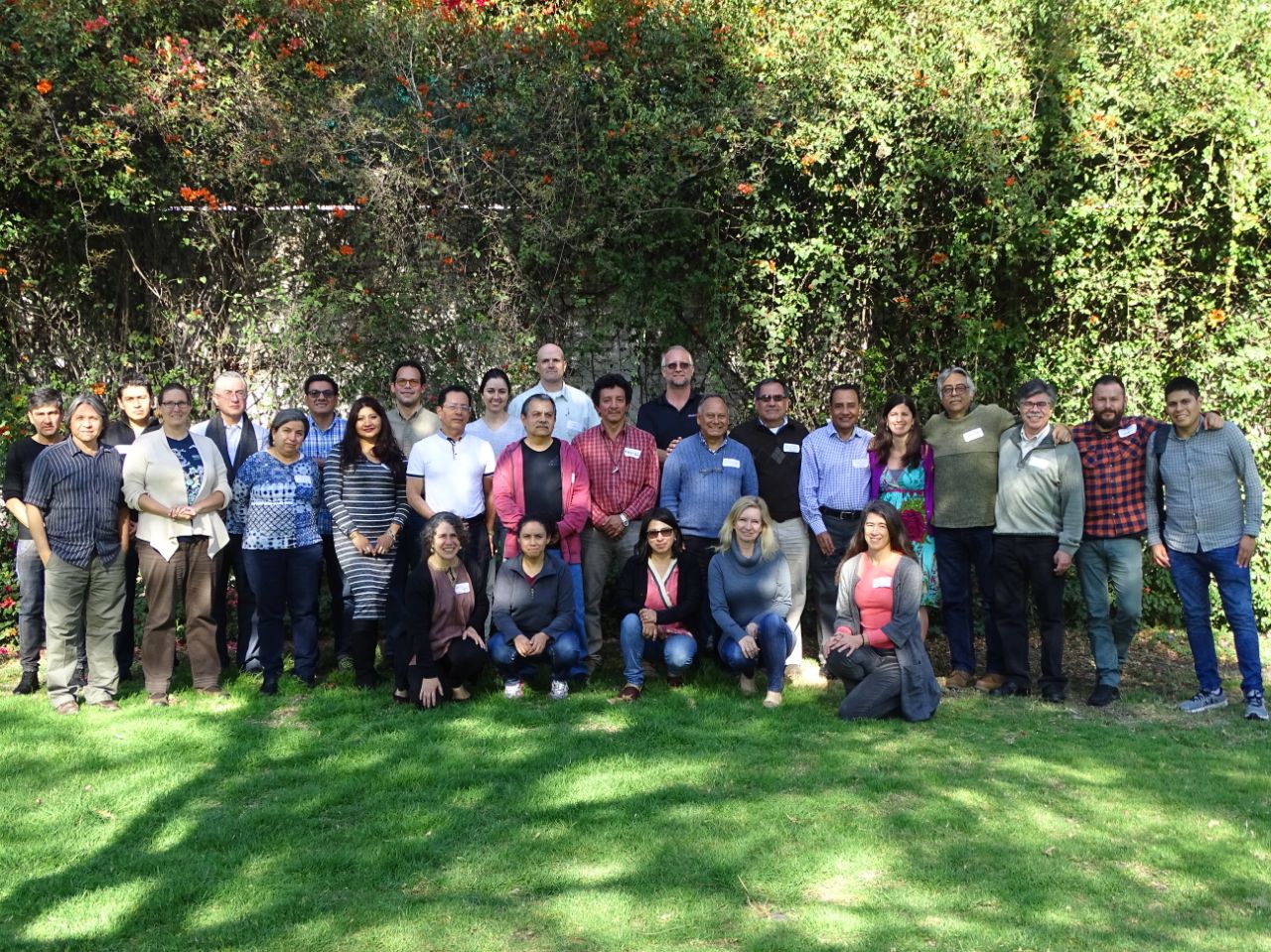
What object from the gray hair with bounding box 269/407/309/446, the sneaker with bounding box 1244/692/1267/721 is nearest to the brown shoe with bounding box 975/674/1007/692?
the sneaker with bounding box 1244/692/1267/721

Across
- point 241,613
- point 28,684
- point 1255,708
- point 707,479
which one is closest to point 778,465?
point 707,479

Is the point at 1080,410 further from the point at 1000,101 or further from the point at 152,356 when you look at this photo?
the point at 152,356

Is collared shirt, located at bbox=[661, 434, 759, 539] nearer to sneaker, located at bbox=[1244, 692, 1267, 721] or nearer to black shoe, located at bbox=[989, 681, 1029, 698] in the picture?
black shoe, located at bbox=[989, 681, 1029, 698]

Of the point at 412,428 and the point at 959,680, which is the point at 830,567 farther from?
the point at 412,428

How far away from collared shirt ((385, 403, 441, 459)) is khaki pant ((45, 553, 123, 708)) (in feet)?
5.71

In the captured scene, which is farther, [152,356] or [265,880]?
[152,356]

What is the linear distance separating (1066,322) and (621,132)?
11.2 feet

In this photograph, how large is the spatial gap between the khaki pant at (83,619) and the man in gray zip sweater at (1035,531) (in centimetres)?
494

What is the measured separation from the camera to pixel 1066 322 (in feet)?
27.1

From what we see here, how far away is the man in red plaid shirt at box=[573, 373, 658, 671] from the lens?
703 centimetres

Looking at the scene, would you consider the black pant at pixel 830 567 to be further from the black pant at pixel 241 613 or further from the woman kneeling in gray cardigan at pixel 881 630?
the black pant at pixel 241 613

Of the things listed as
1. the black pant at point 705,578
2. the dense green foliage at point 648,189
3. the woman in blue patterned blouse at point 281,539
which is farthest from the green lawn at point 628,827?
the dense green foliage at point 648,189

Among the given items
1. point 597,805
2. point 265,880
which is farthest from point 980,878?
point 265,880

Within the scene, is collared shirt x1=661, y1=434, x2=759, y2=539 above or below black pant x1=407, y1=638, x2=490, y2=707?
above
